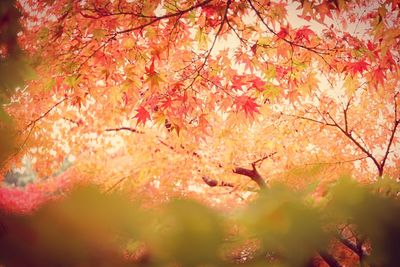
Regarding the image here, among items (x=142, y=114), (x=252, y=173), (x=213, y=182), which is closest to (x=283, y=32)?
(x=142, y=114)

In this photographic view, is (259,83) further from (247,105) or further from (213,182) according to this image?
(213,182)

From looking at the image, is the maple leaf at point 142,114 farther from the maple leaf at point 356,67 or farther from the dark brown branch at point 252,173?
the maple leaf at point 356,67

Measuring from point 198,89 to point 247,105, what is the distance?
2.73 feet

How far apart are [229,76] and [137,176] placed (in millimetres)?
2035

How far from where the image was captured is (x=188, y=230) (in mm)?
622

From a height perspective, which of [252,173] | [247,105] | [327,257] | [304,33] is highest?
[304,33]

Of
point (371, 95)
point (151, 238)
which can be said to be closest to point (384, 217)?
point (151, 238)

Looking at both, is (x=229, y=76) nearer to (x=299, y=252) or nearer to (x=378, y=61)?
(x=378, y=61)

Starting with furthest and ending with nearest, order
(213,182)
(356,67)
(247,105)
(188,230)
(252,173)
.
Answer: (213,182) < (252,173) < (356,67) < (247,105) < (188,230)

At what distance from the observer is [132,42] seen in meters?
3.42

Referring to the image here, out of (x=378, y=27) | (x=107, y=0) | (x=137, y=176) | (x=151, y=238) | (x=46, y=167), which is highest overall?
(x=46, y=167)

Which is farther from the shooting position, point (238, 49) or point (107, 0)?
point (238, 49)

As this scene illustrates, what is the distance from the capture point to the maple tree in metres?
3.04

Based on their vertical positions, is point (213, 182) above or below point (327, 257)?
above
